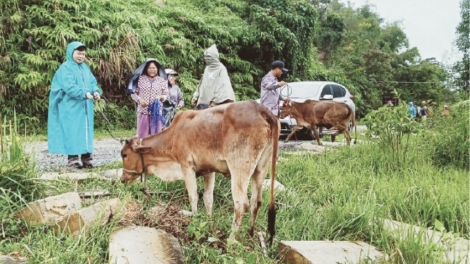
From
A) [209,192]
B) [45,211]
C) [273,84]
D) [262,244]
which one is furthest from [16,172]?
[273,84]

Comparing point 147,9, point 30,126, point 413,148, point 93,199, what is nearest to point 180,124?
point 93,199

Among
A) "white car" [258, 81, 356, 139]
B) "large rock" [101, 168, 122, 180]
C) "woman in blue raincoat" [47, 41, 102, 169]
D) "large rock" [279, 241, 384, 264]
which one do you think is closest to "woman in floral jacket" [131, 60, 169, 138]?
"woman in blue raincoat" [47, 41, 102, 169]

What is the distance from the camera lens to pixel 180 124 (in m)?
4.47

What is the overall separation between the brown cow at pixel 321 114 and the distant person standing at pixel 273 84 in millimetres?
1683

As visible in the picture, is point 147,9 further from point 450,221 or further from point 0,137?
point 450,221

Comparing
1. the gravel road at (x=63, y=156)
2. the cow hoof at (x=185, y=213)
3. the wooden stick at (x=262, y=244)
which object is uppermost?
the cow hoof at (x=185, y=213)

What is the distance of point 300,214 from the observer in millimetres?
4605

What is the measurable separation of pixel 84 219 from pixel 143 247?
589mm

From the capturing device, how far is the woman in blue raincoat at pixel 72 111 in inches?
247

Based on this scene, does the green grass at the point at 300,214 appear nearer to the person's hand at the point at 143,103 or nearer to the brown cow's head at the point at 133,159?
the brown cow's head at the point at 133,159

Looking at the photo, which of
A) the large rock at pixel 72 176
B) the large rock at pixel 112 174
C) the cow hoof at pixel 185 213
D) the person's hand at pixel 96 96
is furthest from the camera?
the person's hand at pixel 96 96

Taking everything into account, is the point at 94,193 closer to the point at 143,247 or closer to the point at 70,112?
the point at 143,247

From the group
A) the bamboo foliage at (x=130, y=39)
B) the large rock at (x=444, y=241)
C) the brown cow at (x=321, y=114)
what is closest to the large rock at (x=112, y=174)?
the large rock at (x=444, y=241)

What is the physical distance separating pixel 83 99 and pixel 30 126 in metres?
5.75
